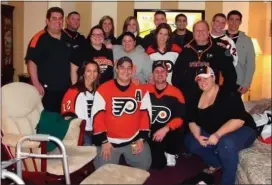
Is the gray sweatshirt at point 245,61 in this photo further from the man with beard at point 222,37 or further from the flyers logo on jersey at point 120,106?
the flyers logo on jersey at point 120,106

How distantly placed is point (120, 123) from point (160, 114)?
0.52 metres

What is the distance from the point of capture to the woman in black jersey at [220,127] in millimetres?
2902

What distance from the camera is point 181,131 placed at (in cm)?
356

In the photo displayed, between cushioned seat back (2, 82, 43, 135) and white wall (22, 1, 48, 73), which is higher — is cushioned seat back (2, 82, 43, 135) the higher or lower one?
the lower one

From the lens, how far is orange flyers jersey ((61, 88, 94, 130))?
10.6ft

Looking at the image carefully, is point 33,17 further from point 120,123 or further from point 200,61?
point 120,123

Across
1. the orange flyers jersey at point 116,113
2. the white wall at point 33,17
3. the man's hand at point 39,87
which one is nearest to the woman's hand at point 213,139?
the orange flyers jersey at point 116,113

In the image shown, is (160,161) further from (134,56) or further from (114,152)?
(134,56)

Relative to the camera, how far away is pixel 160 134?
11.2ft

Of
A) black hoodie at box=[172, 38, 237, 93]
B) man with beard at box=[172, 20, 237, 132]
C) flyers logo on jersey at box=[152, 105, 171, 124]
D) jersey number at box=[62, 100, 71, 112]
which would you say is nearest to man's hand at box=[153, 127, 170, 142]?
flyers logo on jersey at box=[152, 105, 171, 124]

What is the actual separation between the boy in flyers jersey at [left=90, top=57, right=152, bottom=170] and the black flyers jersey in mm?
308

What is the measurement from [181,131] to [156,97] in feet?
1.30

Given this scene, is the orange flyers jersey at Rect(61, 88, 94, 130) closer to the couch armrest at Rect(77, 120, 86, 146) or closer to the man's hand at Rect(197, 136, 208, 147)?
the couch armrest at Rect(77, 120, 86, 146)

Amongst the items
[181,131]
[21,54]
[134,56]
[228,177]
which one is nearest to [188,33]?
[134,56]
